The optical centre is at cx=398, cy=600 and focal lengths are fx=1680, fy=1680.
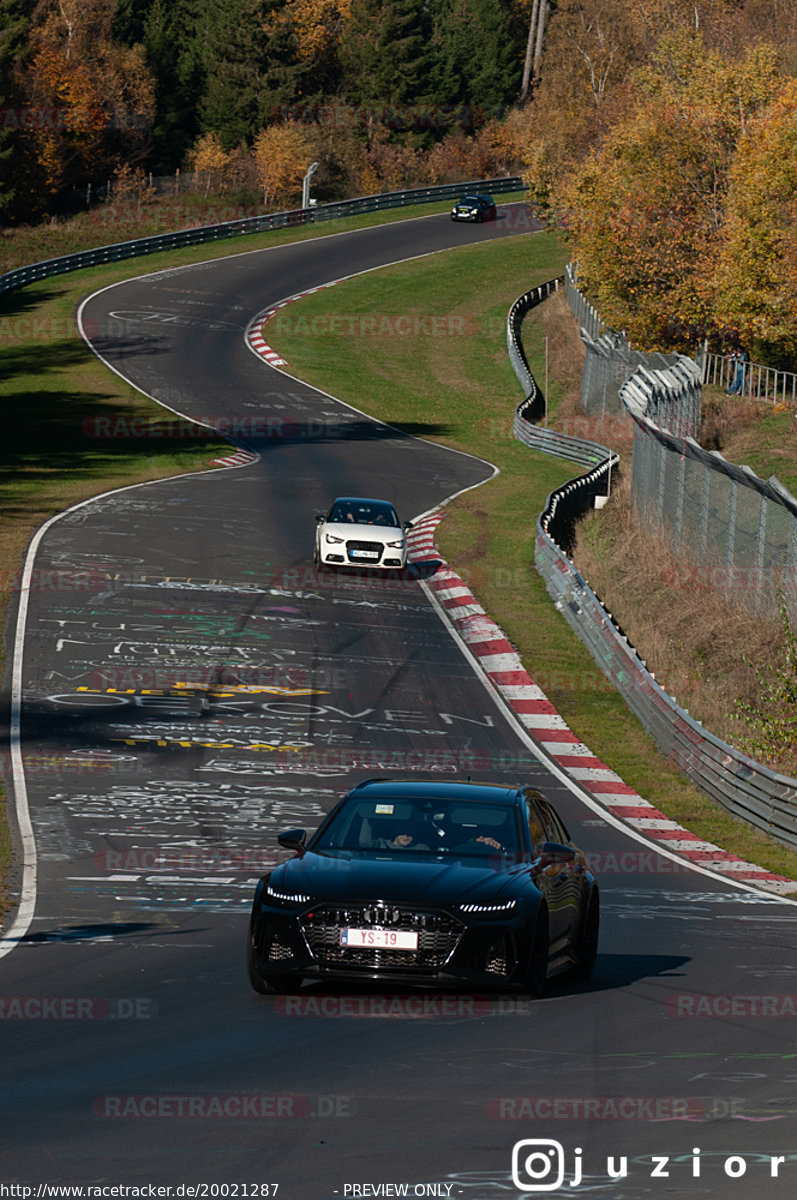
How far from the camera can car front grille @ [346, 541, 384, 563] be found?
35094 millimetres

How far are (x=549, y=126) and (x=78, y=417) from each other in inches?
1827

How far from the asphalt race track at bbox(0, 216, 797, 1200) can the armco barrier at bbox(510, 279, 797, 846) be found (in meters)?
2.00

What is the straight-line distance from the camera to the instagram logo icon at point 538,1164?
6.79 meters

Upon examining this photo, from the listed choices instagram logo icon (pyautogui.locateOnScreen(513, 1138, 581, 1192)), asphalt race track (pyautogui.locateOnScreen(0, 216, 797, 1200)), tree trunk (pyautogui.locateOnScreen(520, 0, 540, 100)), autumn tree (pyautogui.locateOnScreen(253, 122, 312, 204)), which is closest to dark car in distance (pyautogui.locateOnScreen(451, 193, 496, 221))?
autumn tree (pyautogui.locateOnScreen(253, 122, 312, 204))

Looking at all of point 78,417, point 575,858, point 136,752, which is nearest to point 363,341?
point 78,417

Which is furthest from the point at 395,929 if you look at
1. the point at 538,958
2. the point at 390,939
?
the point at 538,958

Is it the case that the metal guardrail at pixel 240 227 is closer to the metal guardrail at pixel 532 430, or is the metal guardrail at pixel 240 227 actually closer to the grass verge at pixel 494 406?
the grass verge at pixel 494 406

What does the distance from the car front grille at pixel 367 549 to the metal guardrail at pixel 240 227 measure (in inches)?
1791

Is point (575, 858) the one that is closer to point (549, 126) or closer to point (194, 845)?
point (194, 845)

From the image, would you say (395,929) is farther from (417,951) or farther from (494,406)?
(494,406)

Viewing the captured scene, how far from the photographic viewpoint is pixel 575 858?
11.7m

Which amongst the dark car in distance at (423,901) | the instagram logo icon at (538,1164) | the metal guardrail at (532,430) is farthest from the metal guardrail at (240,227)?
the instagram logo icon at (538,1164)

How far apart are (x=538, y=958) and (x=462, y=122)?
383ft

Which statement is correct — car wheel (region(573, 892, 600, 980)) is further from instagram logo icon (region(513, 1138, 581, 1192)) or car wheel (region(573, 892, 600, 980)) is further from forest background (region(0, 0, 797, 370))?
forest background (region(0, 0, 797, 370))
